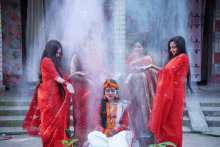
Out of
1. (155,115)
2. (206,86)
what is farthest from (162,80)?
(206,86)

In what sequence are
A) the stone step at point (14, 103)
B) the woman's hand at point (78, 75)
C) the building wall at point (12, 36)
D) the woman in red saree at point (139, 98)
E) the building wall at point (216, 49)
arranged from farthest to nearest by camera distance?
1. the building wall at point (216, 49)
2. the building wall at point (12, 36)
3. the stone step at point (14, 103)
4. the woman in red saree at point (139, 98)
5. the woman's hand at point (78, 75)

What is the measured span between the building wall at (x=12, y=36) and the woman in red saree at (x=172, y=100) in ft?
14.8

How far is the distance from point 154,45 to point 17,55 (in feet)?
14.7

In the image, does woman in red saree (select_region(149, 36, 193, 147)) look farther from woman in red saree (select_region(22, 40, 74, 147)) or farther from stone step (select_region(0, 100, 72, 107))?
stone step (select_region(0, 100, 72, 107))

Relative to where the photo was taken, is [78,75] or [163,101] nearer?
[163,101]

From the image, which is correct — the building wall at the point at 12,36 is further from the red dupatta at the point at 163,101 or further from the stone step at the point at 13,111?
the red dupatta at the point at 163,101

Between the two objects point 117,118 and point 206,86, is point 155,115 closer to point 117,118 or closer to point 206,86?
point 117,118

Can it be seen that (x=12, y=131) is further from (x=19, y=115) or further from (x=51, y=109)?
(x=51, y=109)

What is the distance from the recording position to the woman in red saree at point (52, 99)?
2617mm

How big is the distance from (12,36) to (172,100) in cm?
520

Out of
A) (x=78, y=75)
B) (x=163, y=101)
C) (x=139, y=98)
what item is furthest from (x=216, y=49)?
(x=78, y=75)

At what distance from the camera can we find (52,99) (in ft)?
8.70

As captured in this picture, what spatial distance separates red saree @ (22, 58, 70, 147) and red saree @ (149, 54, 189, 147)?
111cm

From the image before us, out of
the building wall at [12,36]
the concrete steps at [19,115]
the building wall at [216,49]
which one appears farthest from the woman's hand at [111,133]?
the building wall at [216,49]
